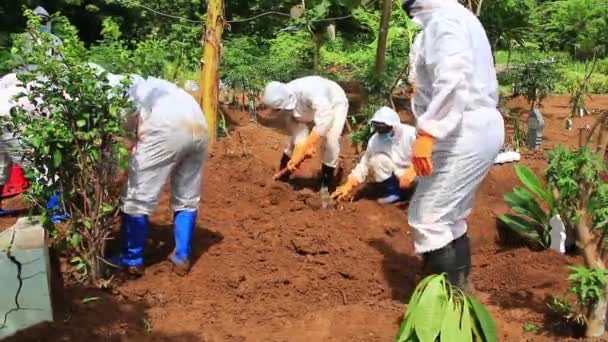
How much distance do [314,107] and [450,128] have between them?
2.84 m

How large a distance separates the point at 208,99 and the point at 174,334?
3852mm

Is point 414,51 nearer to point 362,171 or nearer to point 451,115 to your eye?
point 362,171

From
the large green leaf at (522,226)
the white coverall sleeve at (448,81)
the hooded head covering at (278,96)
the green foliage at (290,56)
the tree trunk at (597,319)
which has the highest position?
the white coverall sleeve at (448,81)

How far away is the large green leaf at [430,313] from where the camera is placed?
331 centimetres

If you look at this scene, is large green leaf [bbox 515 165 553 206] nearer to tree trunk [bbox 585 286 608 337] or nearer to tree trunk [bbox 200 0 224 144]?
tree trunk [bbox 585 286 608 337]

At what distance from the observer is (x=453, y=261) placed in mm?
4078

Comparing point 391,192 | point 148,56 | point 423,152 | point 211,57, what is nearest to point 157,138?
point 148,56

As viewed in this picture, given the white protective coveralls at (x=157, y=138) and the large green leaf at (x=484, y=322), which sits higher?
the white protective coveralls at (x=157, y=138)

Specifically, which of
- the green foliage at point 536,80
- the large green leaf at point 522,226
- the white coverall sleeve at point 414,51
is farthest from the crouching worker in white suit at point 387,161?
the green foliage at point 536,80

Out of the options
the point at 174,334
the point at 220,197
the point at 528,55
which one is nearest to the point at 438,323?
the point at 174,334

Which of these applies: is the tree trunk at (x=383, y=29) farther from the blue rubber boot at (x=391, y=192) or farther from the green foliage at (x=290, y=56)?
the blue rubber boot at (x=391, y=192)

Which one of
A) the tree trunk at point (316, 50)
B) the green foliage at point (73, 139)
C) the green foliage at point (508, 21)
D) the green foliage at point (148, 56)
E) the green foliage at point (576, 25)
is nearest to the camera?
the green foliage at point (73, 139)

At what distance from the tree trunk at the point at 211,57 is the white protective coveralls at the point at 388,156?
5.64ft

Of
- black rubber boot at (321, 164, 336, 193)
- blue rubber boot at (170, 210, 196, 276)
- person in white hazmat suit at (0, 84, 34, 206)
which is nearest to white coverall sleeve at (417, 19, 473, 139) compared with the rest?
blue rubber boot at (170, 210, 196, 276)
